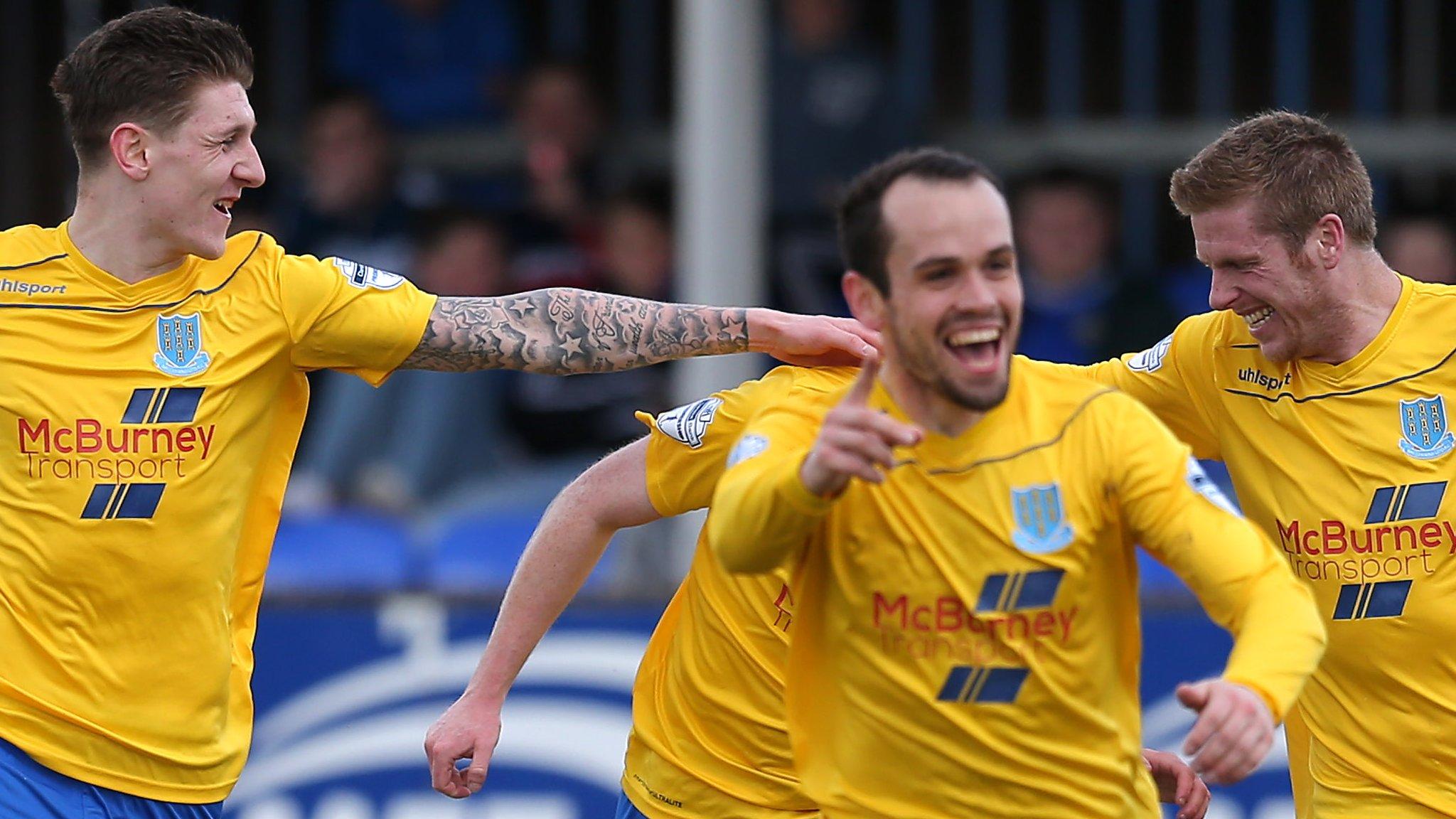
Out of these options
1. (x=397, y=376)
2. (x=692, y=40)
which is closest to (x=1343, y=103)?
(x=692, y=40)

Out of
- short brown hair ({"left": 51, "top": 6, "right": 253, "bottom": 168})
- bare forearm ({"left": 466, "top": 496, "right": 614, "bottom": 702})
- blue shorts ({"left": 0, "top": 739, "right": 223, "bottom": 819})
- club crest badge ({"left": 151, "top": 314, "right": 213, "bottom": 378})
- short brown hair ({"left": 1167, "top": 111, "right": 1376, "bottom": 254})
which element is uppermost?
short brown hair ({"left": 51, "top": 6, "right": 253, "bottom": 168})

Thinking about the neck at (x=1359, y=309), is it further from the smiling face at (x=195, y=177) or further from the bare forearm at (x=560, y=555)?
the smiling face at (x=195, y=177)

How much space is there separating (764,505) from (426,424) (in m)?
5.53

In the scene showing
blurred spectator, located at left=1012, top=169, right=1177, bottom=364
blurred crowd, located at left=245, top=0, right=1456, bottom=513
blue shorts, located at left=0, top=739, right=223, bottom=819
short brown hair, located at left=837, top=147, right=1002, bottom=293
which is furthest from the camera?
blurred crowd, located at left=245, top=0, right=1456, bottom=513

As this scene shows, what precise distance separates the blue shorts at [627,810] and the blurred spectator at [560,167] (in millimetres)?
4651

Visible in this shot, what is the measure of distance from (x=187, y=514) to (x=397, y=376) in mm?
4495

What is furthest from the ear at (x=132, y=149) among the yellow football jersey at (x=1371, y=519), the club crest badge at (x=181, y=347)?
the yellow football jersey at (x=1371, y=519)

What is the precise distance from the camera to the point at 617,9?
10.0 metres

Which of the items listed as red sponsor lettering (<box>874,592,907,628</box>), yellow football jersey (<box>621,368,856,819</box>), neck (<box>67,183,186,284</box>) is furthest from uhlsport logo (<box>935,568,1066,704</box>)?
neck (<box>67,183,186,284</box>)

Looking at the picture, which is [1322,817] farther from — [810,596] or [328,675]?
[328,675]

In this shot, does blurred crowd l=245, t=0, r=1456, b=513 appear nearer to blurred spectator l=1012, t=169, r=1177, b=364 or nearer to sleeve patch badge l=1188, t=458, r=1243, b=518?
blurred spectator l=1012, t=169, r=1177, b=364

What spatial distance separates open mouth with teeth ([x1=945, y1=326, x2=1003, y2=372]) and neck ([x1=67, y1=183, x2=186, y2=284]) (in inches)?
67.6

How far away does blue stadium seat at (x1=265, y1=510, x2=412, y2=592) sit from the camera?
8117 mm

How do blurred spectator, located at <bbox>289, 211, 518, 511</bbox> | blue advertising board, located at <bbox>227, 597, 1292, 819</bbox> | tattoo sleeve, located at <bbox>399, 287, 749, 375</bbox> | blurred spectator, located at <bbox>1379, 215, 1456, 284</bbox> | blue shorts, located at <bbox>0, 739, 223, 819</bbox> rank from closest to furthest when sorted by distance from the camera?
blue shorts, located at <bbox>0, 739, 223, 819</bbox> → tattoo sleeve, located at <bbox>399, 287, 749, 375</bbox> → blue advertising board, located at <bbox>227, 597, 1292, 819</bbox> → blurred spectator, located at <bbox>1379, 215, 1456, 284</bbox> → blurred spectator, located at <bbox>289, 211, 518, 511</bbox>
